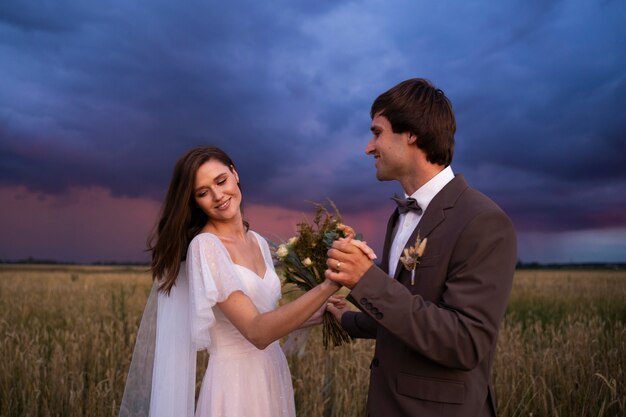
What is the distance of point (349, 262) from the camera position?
247cm

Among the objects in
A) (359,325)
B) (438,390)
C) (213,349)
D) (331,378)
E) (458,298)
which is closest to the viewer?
(458,298)

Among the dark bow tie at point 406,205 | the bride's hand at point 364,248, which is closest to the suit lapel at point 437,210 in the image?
the dark bow tie at point 406,205

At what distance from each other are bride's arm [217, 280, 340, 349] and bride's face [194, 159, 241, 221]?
1.87 feet

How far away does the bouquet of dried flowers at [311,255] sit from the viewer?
10.7 ft

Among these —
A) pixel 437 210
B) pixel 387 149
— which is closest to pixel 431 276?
pixel 437 210

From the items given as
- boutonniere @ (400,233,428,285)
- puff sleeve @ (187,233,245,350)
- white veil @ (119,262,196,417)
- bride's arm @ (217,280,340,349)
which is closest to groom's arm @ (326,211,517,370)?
boutonniere @ (400,233,428,285)

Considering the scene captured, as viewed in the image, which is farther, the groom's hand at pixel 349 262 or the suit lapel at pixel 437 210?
the suit lapel at pixel 437 210

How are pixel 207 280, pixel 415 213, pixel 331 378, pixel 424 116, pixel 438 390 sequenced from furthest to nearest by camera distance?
pixel 331 378 → pixel 207 280 → pixel 415 213 → pixel 424 116 → pixel 438 390

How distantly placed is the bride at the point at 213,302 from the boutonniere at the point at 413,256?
81 centimetres

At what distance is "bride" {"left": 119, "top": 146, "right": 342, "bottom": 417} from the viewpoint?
126 inches

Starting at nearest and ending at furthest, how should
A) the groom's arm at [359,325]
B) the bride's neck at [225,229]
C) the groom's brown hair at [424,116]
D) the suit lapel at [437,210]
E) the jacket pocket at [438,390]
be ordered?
the jacket pocket at [438,390] < the suit lapel at [437,210] < the groom's brown hair at [424,116] < the groom's arm at [359,325] < the bride's neck at [225,229]

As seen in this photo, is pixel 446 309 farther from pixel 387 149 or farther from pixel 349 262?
pixel 387 149

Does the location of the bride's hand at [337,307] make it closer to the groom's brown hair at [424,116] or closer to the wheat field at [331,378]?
the groom's brown hair at [424,116]

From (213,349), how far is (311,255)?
0.85 metres
